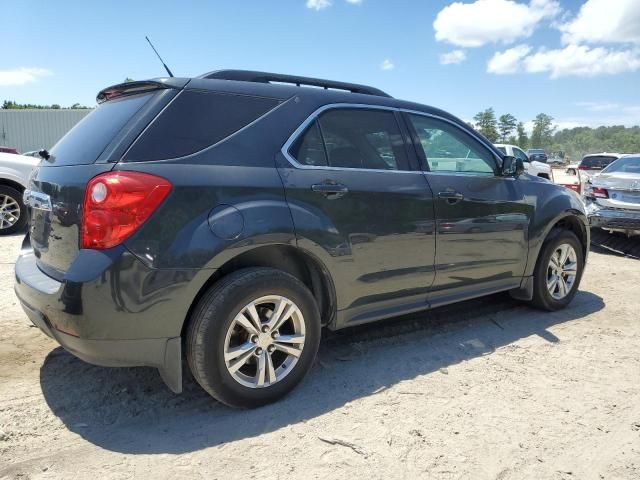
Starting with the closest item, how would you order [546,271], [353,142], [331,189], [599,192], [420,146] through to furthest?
[331,189]
[353,142]
[420,146]
[546,271]
[599,192]

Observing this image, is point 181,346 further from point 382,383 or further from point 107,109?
point 107,109

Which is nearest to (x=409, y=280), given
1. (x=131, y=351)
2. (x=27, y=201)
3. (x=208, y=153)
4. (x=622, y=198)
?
(x=208, y=153)

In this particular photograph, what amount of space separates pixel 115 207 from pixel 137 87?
0.93 m

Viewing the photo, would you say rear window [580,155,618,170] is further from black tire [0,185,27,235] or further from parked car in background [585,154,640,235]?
black tire [0,185,27,235]

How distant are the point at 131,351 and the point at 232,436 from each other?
2.24 feet

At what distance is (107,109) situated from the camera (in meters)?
3.10

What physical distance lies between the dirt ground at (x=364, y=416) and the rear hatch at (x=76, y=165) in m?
0.84

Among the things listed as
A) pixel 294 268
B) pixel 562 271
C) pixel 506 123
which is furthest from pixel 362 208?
pixel 506 123

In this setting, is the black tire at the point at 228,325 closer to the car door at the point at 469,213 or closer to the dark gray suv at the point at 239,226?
the dark gray suv at the point at 239,226

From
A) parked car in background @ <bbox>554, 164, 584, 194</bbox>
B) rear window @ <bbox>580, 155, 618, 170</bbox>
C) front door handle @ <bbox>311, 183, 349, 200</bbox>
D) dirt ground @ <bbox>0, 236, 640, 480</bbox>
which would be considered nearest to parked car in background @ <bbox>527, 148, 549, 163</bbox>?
parked car in background @ <bbox>554, 164, 584, 194</bbox>

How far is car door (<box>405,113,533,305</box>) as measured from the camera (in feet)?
12.4

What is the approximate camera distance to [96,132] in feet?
9.57

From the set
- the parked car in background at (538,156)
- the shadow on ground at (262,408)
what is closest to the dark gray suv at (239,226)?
the shadow on ground at (262,408)

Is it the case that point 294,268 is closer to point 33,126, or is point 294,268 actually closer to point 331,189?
point 331,189
